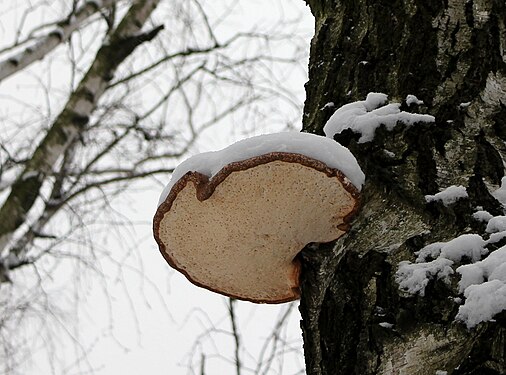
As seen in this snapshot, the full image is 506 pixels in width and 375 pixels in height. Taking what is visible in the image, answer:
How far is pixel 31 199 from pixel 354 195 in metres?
3.28

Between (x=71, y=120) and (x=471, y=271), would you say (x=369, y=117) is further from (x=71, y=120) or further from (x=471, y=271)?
(x=71, y=120)

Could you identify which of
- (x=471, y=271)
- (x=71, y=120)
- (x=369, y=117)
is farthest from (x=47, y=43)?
(x=471, y=271)

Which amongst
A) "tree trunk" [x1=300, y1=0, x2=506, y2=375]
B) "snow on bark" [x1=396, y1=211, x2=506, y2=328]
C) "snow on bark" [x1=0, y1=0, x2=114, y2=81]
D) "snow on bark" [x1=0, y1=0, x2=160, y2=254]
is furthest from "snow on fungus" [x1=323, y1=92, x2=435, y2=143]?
"snow on bark" [x1=0, y1=0, x2=114, y2=81]

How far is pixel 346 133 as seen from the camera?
4.62ft

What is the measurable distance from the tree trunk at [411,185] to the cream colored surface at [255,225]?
6 cm

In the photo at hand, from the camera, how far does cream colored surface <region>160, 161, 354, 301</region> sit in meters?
1.24

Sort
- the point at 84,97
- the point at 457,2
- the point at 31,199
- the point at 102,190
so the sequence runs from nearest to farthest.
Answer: the point at 457,2 → the point at 31,199 → the point at 84,97 → the point at 102,190

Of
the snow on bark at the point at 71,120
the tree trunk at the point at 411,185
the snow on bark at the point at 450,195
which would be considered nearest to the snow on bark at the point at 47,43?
the snow on bark at the point at 71,120

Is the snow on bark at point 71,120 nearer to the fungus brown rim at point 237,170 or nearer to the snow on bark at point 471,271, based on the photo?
the fungus brown rim at point 237,170

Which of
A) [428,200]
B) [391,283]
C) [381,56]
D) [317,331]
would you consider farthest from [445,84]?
[317,331]

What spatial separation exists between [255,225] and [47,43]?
3662mm

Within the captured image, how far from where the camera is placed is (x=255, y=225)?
4.40 ft

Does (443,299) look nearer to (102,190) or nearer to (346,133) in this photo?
(346,133)

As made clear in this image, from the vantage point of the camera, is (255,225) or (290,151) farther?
(255,225)
